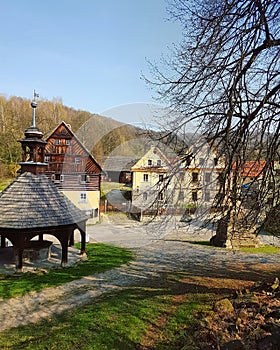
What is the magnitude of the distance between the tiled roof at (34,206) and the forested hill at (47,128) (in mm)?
16448

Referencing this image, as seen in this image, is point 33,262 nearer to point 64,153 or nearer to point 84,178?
point 84,178

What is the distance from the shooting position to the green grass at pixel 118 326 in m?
4.86

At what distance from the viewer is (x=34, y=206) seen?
9844 mm

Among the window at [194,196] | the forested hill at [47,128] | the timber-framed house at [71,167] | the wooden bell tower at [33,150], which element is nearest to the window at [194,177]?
the window at [194,196]

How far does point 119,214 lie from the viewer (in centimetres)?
2802

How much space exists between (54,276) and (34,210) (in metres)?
2.12

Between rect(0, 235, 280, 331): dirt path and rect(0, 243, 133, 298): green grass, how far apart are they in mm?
337

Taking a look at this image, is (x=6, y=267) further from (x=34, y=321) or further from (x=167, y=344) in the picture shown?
(x=167, y=344)

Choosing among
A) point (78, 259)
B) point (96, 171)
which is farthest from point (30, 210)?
point (96, 171)

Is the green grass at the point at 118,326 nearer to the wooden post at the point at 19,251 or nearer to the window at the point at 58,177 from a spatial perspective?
the wooden post at the point at 19,251

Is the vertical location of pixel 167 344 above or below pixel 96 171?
below

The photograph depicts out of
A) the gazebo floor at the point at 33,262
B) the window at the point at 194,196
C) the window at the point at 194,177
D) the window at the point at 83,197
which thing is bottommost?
the gazebo floor at the point at 33,262

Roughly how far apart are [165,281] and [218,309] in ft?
9.63

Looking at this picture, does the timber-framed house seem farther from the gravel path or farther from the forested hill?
the gravel path
